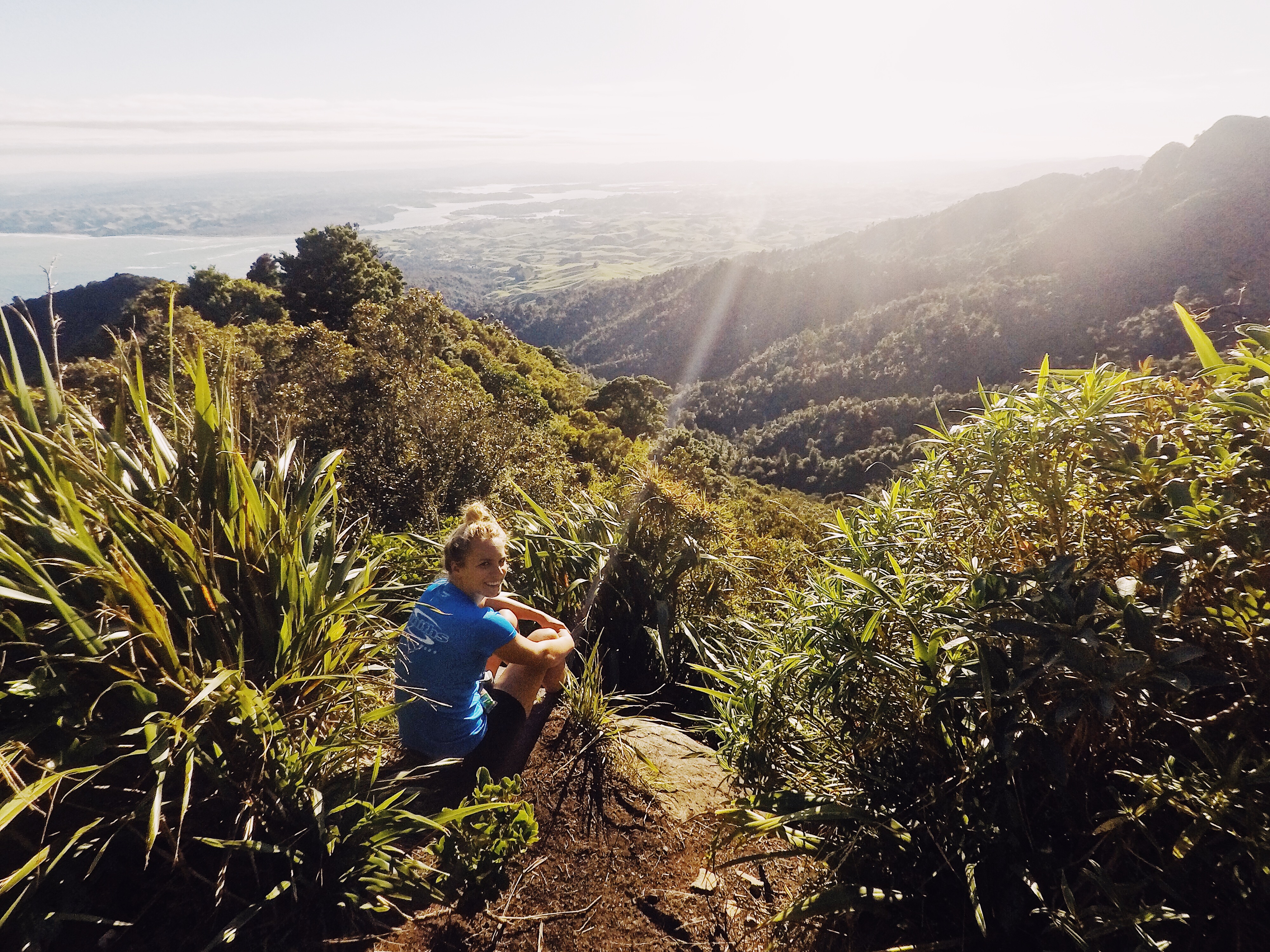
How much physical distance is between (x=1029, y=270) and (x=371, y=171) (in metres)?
180

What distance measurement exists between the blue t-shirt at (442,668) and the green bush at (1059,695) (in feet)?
3.06

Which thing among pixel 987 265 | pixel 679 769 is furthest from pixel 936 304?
pixel 679 769

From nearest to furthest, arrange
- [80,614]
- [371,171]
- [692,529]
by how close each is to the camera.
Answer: [80,614], [692,529], [371,171]

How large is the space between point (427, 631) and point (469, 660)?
0.56ft

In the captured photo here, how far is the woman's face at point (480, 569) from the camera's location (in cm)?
238

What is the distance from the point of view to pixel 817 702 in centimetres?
204

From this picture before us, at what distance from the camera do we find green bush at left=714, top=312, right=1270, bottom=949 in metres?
1.30

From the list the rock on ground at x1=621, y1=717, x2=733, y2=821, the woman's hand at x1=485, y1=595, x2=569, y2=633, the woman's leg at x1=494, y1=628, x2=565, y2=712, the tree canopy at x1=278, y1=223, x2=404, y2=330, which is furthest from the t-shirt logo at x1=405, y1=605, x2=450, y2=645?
the tree canopy at x1=278, y1=223, x2=404, y2=330

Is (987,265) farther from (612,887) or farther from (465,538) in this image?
(612,887)

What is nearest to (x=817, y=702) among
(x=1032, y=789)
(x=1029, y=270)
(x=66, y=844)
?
(x=1032, y=789)

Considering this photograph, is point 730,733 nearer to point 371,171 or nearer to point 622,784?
point 622,784

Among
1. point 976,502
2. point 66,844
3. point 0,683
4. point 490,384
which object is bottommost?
point 490,384

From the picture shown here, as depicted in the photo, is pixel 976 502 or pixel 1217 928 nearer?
pixel 1217 928

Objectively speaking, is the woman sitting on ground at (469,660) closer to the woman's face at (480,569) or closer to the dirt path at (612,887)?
the woman's face at (480,569)
